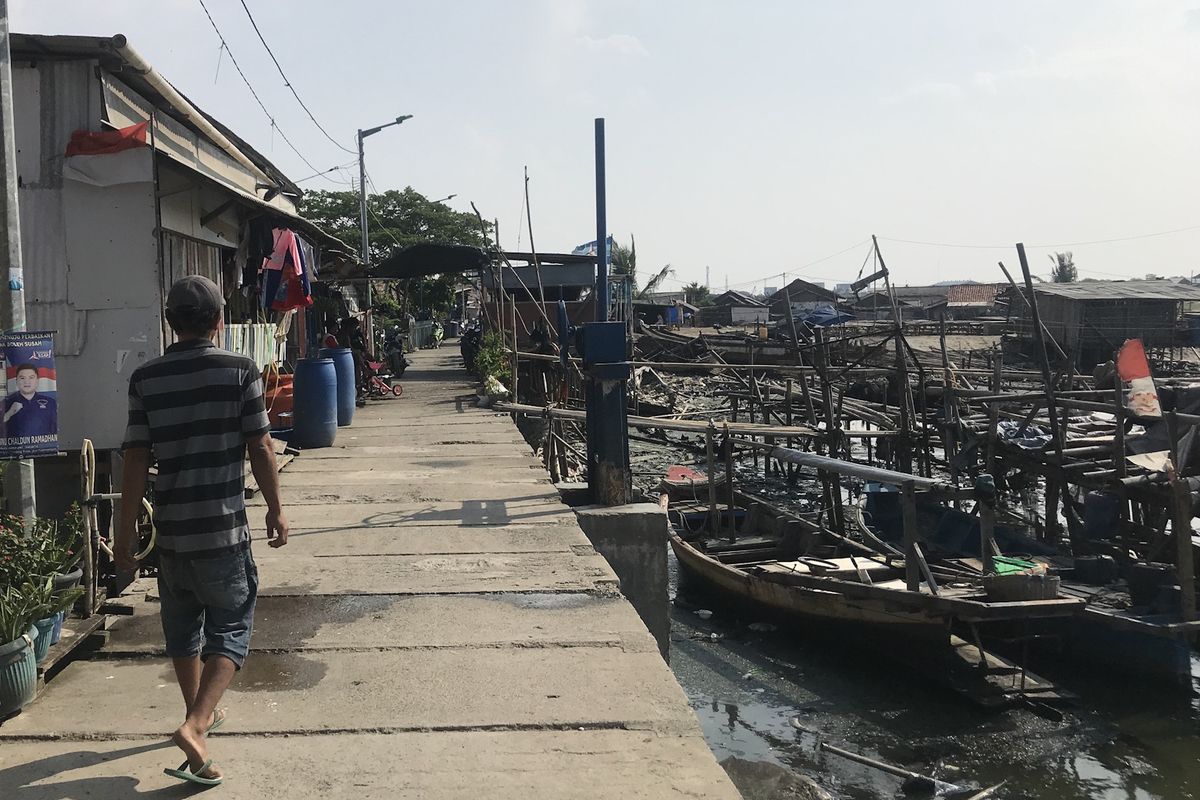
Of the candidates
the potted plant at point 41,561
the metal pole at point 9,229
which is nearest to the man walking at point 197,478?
the potted plant at point 41,561

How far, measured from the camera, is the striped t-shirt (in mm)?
3189

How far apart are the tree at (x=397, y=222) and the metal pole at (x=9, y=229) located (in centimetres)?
2982

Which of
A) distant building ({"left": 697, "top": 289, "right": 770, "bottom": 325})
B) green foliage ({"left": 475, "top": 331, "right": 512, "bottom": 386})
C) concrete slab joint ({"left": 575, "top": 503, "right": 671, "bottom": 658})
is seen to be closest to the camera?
concrete slab joint ({"left": 575, "top": 503, "right": 671, "bottom": 658})

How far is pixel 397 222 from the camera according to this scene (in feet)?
133

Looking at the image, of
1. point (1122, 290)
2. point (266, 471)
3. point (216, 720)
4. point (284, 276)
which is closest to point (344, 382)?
point (284, 276)

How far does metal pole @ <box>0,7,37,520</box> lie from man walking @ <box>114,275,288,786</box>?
1.86 m

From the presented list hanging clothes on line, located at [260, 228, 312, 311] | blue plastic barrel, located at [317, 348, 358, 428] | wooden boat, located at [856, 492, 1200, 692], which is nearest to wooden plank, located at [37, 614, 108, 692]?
blue plastic barrel, located at [317, 348, 358, 428]

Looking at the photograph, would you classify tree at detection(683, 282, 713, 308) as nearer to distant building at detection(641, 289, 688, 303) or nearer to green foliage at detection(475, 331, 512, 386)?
distant building at detection(641, 289, 688, 303)

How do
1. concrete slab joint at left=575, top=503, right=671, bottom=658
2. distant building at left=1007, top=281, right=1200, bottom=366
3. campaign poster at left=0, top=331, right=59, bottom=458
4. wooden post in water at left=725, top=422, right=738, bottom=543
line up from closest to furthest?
campaign poster at left=0, top=331, right=59, bottom=458 < concrete slab joint at left=575, top=503, right=671, bottom=658 < wooden post in water at left=725, top=422, right=738, bottom=543 < distant building at left=1007, top=281, right=1200, bottom=366

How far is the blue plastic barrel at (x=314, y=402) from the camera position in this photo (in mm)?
9844

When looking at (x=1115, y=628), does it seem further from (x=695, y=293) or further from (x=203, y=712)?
(x=695, y=293)

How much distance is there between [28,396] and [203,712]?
2.33 meters

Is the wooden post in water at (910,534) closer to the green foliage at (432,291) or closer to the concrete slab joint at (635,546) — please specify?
the concrete slab joint at (635,546)

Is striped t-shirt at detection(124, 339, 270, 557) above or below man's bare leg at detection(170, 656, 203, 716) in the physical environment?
above
